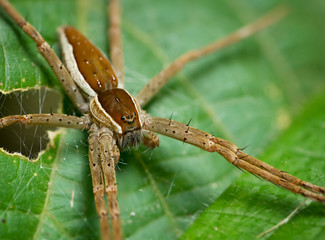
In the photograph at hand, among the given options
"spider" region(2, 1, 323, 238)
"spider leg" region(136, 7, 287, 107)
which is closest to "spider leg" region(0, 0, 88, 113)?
"spider" region(2, 1, 323, 238)

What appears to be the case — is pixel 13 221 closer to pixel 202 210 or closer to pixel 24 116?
pixel 24 116

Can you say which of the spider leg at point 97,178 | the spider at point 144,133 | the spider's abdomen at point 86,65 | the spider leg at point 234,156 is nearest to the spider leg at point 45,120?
the spider at point 144,133

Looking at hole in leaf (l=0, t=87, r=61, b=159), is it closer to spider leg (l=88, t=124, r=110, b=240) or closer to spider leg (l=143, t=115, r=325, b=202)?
spider leg (l=88, t=124, r=110, b=240)

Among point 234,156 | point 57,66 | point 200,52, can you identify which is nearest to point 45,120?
point 57,66

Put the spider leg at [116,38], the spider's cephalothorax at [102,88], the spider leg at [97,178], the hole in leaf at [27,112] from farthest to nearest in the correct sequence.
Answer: the spider leg at [116,38], the spider's cephalothorax at [102,88], the hole in leaf at [27,112], the spider leg at [97,178]

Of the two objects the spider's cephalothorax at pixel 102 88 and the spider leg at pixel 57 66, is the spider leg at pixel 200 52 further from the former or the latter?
the spider leg at pixel 57 66

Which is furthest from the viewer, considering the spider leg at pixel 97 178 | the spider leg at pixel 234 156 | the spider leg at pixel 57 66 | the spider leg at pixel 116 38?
the spider leg at pixel 116 38

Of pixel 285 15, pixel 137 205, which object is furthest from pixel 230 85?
pixel 137 205
